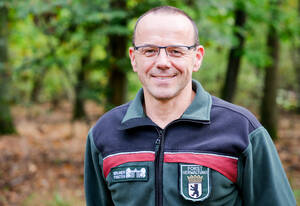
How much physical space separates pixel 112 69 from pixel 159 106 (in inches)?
240

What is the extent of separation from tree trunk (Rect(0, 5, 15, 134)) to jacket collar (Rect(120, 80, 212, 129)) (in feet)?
28.5

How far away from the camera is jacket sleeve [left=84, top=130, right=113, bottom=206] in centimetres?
243

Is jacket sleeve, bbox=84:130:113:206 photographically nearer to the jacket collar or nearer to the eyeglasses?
the jacket collar

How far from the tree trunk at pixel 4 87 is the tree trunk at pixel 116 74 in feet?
12.1

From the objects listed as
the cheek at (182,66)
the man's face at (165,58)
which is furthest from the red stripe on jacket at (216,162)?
the cheek at (182,66)

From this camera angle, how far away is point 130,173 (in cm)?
216

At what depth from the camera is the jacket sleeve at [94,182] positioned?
2.43 metres

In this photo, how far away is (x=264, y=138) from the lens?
206 cm

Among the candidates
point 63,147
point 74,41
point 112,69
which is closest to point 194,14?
point 112,69

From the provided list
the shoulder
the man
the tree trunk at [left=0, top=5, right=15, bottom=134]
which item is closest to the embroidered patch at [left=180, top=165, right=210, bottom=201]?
the man

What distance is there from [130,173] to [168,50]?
2.69 feet

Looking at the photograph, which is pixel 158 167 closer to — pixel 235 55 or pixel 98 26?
pixel 98 26

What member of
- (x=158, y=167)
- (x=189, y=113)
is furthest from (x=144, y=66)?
(x=158, y=167)

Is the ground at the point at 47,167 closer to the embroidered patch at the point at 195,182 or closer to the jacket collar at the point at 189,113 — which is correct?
the jacket collar at the point at 189,113
